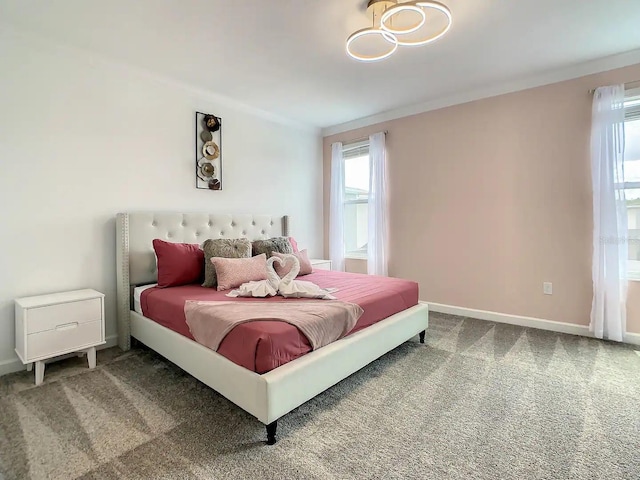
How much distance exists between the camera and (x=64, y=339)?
91.6 inches

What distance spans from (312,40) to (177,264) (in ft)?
7.20

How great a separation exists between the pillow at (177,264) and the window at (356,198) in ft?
8.19

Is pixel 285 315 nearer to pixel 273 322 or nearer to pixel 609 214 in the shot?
pixel 273 322

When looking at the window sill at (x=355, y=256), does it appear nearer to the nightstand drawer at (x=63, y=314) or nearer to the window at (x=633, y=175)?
the window at (x=633, y=175)

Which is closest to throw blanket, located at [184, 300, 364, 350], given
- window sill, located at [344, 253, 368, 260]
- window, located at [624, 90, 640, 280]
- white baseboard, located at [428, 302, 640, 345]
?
white baseboard, located at [428, 302, 640, 345]

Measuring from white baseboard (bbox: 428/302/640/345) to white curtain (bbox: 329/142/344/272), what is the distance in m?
1.50

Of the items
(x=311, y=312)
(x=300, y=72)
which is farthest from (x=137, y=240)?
(x=300, y=72)

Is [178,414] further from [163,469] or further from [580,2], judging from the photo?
[580,2]

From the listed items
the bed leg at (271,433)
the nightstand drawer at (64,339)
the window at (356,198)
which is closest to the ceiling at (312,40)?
the window at (356,198)

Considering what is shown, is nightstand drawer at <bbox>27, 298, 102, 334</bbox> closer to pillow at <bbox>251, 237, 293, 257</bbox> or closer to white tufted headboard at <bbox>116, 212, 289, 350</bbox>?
white tufted headboard at <bbox>116, 212, 289, 350</bbox>

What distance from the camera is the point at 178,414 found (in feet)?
6.13

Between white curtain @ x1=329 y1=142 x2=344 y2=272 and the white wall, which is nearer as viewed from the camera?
the white wall

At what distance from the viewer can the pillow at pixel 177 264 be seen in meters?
2.82

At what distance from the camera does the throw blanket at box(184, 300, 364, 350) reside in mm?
1856
